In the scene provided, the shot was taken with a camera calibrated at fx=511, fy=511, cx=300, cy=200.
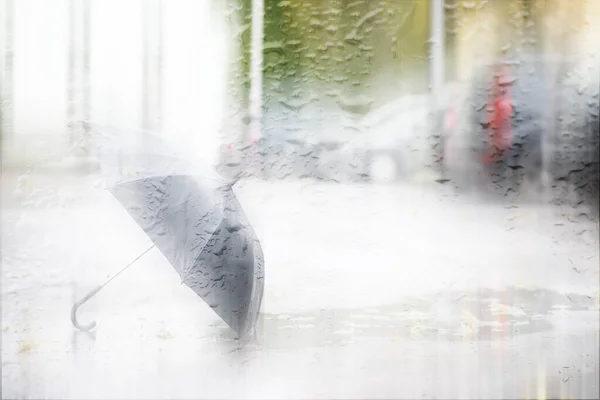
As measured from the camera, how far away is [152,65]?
2.18 m

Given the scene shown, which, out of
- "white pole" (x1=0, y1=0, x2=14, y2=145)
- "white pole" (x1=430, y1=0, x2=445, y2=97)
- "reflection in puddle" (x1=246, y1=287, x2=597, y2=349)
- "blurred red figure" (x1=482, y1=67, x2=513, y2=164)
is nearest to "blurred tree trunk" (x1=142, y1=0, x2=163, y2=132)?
"white pole" (x1=0, y1=0, x2=14, y2=145)

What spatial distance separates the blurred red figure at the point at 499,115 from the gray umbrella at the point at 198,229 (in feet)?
3.68

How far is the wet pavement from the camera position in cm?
214

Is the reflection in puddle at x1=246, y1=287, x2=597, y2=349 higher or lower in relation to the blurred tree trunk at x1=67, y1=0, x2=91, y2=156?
lower

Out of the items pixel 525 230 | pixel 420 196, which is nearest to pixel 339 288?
pixel 420 196

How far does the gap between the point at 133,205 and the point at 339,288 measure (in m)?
0.94

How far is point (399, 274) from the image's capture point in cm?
222

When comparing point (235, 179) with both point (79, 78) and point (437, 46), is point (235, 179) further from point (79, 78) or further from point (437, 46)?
point (437, 46)

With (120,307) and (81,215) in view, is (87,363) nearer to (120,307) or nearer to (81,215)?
(120,307)

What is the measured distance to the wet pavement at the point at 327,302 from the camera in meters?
2.14

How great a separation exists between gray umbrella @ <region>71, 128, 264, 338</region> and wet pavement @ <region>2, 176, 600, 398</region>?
5 centimetres

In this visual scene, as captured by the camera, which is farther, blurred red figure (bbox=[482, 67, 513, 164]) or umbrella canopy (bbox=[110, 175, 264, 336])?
blurred red figure (bbox=[482, 67, 513, 164])

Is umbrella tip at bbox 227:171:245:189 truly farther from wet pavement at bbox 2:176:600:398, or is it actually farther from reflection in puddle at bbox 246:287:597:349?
reflection in puddle at bbox 246:287:597:349

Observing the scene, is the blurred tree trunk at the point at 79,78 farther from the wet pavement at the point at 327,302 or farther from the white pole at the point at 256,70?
the white pole at the point at 256,70
